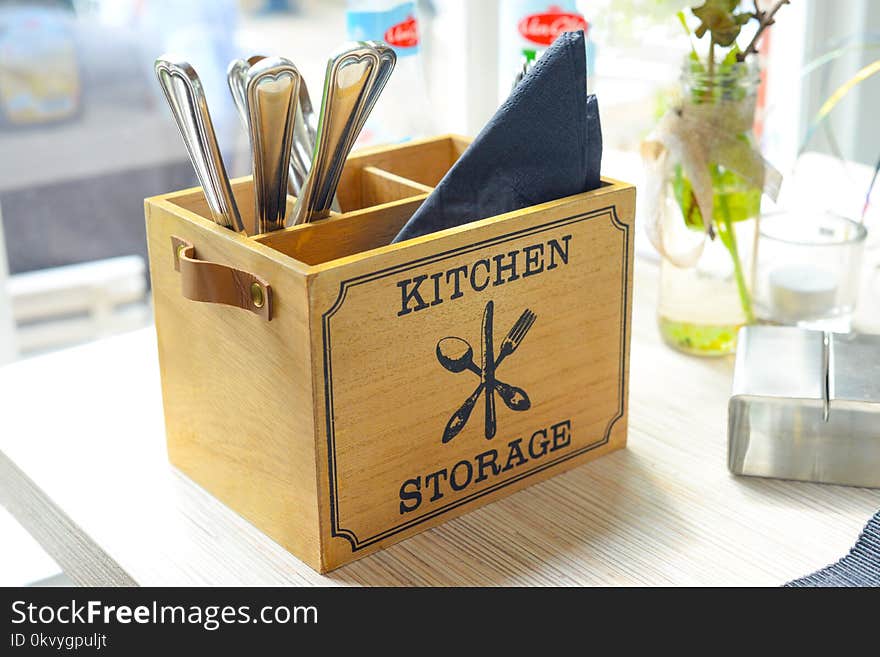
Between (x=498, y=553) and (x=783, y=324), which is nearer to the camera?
(x=498, y=553)

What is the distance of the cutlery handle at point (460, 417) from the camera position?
58cm

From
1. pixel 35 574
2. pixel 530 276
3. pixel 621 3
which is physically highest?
pixel 621 3

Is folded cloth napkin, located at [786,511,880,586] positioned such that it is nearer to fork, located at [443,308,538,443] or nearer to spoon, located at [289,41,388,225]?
fork, located at [443,308,538,443]

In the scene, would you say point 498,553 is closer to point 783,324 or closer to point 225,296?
point 225,296

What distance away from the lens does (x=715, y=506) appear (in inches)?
24.3

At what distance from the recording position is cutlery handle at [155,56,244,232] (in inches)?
20.3

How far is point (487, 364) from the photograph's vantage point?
582 millimetres

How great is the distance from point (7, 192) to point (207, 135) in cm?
98

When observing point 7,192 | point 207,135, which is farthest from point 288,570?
point 7,192

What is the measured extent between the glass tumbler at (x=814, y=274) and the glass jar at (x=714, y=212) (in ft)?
0.08

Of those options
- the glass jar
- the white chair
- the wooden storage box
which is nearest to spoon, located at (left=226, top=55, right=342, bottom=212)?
the wooden storage box

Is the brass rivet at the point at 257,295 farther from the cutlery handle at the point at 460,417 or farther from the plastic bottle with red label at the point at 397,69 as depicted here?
the plastic bottle with red label at the point at 397,69

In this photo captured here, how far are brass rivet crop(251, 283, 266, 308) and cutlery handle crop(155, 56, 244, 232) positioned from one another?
0.05 meters

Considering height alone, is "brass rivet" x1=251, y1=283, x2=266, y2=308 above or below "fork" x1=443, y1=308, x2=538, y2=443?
above
